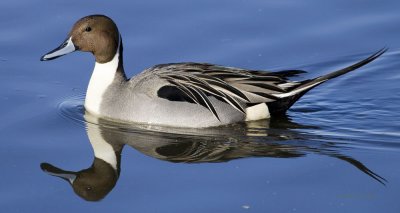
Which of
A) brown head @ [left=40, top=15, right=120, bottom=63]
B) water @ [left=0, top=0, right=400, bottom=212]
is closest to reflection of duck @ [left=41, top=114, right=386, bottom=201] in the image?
water @ [left=0, top=0, right=400, bottom=212]

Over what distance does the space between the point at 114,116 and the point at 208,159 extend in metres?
1.33

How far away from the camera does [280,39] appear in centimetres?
1052

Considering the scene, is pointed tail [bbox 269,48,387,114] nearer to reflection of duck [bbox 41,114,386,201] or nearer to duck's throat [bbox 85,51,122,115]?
reflection of duck [bbox 41,114,386,201]

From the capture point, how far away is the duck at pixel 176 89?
8.88 m

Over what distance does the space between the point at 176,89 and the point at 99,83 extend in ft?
2.67

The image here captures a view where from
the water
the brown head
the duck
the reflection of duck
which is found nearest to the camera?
the water

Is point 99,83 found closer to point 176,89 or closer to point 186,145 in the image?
point 176,89

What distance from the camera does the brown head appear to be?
360 inches

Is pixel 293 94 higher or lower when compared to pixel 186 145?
higher

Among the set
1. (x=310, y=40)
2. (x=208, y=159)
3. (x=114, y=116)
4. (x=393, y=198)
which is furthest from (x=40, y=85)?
(x=393, y=198)

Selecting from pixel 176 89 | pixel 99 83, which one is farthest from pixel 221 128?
pixel 99 83

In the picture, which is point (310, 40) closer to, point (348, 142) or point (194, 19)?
point (194, 19)

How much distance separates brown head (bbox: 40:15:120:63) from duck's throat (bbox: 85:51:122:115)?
67 millimetres

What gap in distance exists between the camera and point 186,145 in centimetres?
846
